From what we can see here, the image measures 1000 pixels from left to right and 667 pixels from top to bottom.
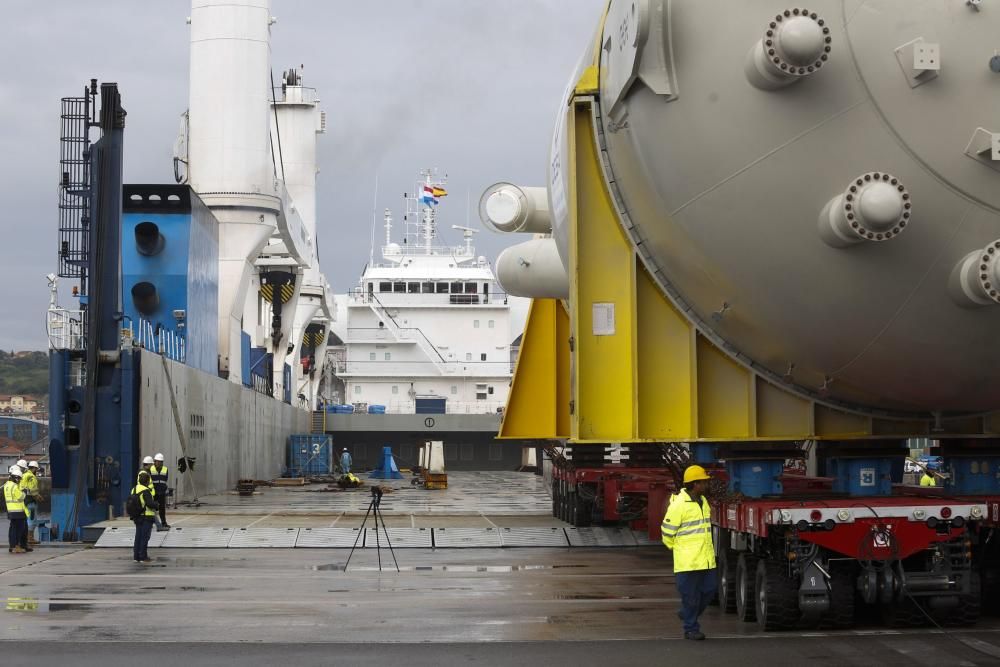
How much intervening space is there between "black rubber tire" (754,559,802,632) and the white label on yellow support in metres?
2.32

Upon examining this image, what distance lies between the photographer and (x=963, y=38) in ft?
28.9

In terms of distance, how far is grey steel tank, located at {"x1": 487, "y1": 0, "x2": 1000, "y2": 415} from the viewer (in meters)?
8.83

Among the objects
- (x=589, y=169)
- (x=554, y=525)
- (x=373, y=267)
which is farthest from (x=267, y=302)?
(x=589, y=169)

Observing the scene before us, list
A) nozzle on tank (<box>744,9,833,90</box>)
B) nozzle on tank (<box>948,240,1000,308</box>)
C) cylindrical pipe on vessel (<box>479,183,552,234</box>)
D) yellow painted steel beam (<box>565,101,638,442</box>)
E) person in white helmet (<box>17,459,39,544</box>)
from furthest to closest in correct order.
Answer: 1. person in white helmet (<box>17,459,39,544</box>)
2. cylindrical pipe on vessel (<box>479,183,552,234</box>)
3. yellow painted steel beam (<box>565,101,638,442</box>)
4. nozzle on tank (<box>948,240,1000,308</box>)
5. nozzle on tank (<box>744,9,833,90</box>)

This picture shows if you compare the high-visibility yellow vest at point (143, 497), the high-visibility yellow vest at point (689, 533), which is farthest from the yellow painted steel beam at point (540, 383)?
the high-visibility yellow vest at point (689, 533)

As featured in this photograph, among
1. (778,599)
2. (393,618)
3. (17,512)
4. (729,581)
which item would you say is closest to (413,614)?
(393,618)

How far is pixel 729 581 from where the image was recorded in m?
11.3

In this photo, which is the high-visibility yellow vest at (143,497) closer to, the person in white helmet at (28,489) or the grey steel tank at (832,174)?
the person in white helmet at (28,489)

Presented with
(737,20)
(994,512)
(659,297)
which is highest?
(737,20)

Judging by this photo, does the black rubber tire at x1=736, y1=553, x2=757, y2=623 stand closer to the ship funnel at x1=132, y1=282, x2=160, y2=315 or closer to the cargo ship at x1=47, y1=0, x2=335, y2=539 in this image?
the cargo ship at x1=47, y1=0, x2=335, y2=539

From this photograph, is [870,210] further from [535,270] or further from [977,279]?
[535,270]

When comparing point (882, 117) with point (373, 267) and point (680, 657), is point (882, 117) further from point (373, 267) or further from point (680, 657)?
point (373, 267)

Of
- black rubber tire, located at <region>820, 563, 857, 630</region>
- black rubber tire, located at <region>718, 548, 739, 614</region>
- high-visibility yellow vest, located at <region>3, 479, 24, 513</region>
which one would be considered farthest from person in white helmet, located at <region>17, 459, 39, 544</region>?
black rubber tire, located at <region>820, 563, 857, 630</region>

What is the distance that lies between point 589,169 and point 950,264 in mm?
3164
